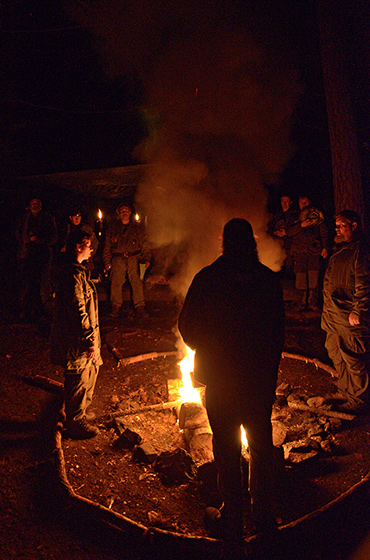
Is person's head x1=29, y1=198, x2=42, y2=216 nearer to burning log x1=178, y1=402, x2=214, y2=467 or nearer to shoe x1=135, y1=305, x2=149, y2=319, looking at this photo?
shoe x1=135, y1=305, x2=149, y2=319

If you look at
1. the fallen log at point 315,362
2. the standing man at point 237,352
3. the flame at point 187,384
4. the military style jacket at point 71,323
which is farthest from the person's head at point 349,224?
the military style jacket at point 71,323

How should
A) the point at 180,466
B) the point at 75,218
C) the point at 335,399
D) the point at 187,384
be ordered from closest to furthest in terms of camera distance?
the point at 180,466, the point at 335,399, the point at 187,384, the point at 75,218

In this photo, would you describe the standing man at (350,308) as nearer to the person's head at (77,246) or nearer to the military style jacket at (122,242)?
the person's head at (77,246)

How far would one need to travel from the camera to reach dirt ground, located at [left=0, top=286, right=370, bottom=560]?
2.66 m

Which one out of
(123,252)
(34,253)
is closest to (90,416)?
(123,252)

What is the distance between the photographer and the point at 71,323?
3.58 metres

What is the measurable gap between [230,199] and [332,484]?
660cm

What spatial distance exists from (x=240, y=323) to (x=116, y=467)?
2.13m

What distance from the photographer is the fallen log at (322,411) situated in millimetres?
4040

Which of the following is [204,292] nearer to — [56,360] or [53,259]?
[56,360]

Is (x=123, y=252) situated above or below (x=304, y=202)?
below

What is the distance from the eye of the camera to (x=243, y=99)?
8375mm

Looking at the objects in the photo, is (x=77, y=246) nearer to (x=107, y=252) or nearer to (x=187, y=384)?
(x=187, y=384)

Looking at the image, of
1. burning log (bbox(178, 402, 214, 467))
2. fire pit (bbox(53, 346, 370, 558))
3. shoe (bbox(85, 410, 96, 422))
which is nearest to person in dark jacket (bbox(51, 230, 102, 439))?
shoe (bbox(85, 410, 96, 422))
